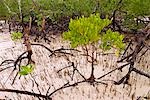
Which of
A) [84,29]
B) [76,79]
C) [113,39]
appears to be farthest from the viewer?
[76,79]

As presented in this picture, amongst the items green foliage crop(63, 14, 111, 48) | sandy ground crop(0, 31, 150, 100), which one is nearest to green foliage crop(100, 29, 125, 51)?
green foliage crop(63, 14, 111, 48)

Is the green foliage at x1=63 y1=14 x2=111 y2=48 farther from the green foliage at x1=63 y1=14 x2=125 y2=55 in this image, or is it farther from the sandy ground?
the sandy ground

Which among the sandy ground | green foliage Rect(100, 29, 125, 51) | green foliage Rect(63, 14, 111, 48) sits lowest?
the sandy ground

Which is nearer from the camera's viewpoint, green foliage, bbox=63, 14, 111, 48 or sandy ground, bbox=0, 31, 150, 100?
green foliage, bbox=63, 14, 111, 48

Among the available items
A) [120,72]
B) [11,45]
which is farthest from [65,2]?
[120,72]

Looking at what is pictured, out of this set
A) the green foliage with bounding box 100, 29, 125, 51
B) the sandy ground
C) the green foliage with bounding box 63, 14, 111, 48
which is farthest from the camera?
the sandy ground

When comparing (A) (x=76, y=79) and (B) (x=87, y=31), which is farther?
(A) (x=76, y=79)

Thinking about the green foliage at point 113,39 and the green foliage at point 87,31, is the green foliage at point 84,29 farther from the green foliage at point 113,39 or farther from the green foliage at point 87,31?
the green foliage at point 113,39

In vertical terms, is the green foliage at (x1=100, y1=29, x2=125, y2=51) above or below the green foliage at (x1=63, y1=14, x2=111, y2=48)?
below

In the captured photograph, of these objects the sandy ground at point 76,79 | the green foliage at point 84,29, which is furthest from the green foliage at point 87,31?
the sandy ground at point 76,79

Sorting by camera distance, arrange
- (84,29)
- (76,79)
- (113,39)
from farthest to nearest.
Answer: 1. (76,79)
2. (113,39)
3. (84,29)

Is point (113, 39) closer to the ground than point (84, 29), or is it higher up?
closer to the ground

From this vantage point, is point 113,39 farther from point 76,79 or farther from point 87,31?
point 76,79

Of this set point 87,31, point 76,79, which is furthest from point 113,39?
point 76,79
